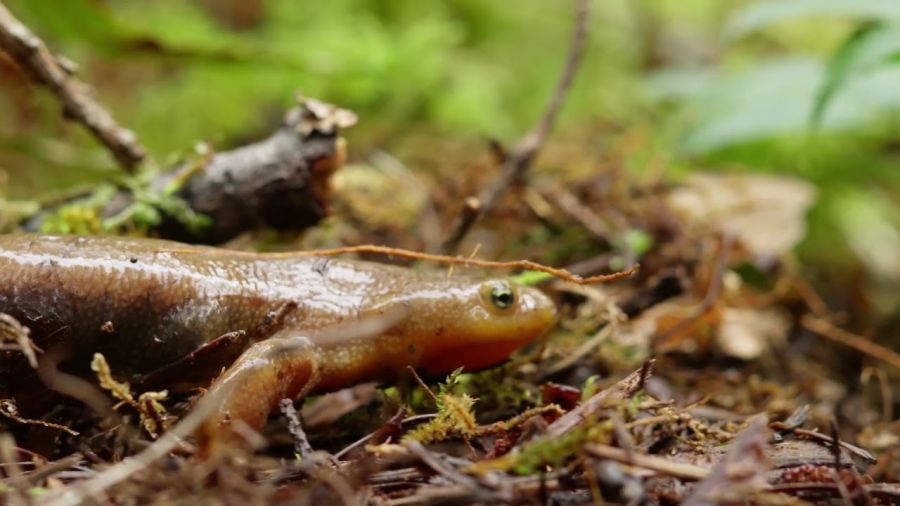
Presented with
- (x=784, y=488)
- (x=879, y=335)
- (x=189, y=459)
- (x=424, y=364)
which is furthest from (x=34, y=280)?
(x=879, y=335)

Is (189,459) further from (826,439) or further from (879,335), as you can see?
(879,335)

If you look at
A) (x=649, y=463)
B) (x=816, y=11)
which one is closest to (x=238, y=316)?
(x=649, y=463)

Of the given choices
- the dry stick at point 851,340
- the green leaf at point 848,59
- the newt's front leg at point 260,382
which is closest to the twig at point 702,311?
the dry stick at point 851,340

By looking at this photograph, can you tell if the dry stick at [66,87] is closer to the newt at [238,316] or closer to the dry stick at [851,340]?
the newt at [238,316]

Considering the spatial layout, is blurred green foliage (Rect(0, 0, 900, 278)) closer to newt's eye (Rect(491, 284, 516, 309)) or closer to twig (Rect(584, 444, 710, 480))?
newt's eye (Rect(491, 284, 516, 309))

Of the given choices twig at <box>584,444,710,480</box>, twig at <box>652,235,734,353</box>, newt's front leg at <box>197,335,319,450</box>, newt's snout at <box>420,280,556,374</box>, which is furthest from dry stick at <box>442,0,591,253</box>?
twig at <box>584,444,710,480</box>

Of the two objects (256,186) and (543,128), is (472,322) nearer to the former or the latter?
(256,186)
